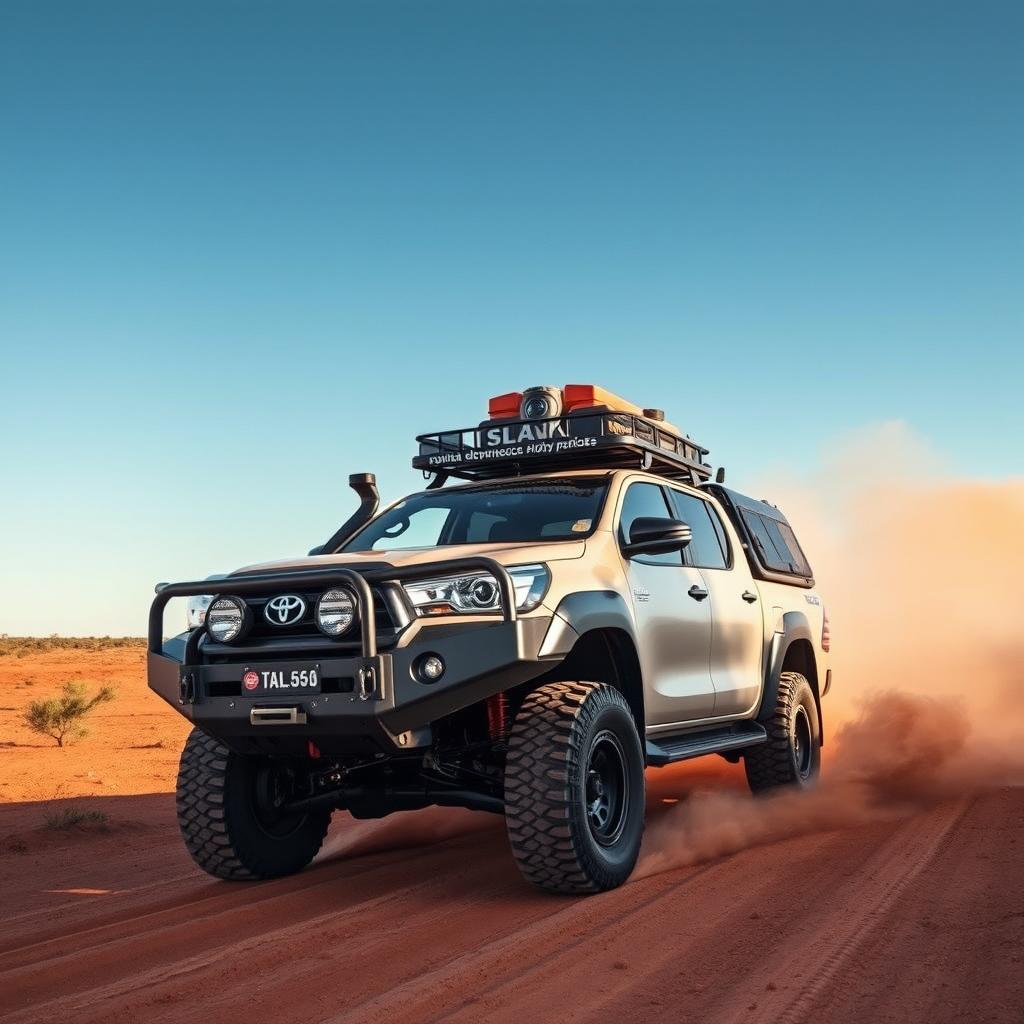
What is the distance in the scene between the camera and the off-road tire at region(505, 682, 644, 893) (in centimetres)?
481

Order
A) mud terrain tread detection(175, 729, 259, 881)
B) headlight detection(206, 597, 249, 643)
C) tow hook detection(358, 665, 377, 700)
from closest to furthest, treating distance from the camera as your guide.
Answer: tow hook detection(358, 665, 377, 700), headlight detection(206, 597, 249, 643), mud terrain tread detection(175, 729, 259, 881)

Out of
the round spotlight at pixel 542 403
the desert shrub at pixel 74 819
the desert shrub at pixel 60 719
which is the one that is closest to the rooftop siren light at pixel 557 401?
the round spotlight at pixel 542 403

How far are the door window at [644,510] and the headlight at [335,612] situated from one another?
174cm

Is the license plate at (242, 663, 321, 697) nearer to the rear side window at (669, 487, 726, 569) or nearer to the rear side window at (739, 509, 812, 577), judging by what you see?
the rear side window at (669, 487, 726, 569)

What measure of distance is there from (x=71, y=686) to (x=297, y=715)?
15.1m

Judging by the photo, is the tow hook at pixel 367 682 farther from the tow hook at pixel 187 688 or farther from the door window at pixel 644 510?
the door window at pixel 644 510

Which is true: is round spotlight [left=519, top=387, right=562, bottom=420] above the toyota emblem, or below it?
above

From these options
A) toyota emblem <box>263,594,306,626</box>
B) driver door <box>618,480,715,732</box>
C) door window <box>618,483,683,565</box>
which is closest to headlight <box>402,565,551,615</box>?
toyota emblem <box>263,594,306,626</box>

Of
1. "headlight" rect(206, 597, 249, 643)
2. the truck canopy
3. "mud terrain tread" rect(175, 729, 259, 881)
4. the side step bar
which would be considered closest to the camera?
"headlight" rect(206, 597, 249, 643)

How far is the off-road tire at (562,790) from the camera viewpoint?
4.81 metres

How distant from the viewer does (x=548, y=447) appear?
714cm

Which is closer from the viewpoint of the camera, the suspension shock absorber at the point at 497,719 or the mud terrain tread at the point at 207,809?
the suspension shock absorber at the point at 497,719

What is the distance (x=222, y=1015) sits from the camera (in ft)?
11.4

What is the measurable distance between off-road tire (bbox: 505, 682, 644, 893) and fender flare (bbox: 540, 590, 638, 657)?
275 millimetres
